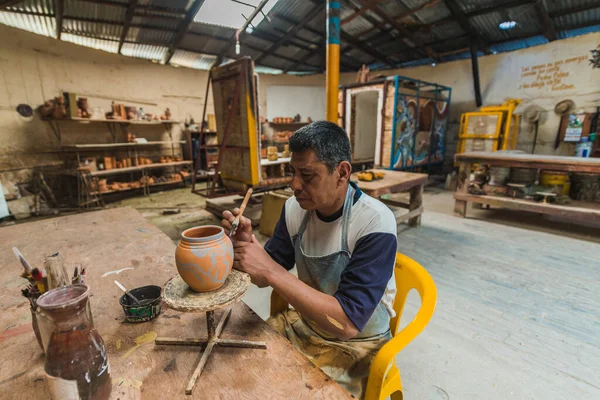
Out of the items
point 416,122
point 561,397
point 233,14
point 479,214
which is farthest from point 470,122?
point 561,397

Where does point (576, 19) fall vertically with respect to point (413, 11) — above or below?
below

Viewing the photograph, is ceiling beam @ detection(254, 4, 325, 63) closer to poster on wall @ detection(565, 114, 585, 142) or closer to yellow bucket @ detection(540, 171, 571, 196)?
yellow bucket @ detection(540, 171, 571, 196)

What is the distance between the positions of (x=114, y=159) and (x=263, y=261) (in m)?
7.26

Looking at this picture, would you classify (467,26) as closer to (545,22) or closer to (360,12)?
(545,22)

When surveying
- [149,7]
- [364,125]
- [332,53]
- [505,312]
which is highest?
[149,7]

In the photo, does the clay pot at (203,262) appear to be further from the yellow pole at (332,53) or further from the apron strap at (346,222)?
Result: the yellow pole at (332,53)

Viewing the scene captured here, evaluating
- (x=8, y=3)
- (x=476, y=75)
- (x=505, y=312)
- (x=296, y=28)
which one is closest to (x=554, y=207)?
(x=505, y=312)

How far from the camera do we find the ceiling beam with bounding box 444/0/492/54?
6.81 m

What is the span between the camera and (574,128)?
673 cm

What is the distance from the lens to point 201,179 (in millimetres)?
8734

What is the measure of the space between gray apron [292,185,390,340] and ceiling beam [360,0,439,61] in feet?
24.2

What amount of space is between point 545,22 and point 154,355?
964 cm

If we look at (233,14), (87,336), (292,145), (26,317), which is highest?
(233,14)

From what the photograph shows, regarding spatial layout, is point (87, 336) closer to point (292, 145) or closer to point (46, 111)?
point (292, 145)
